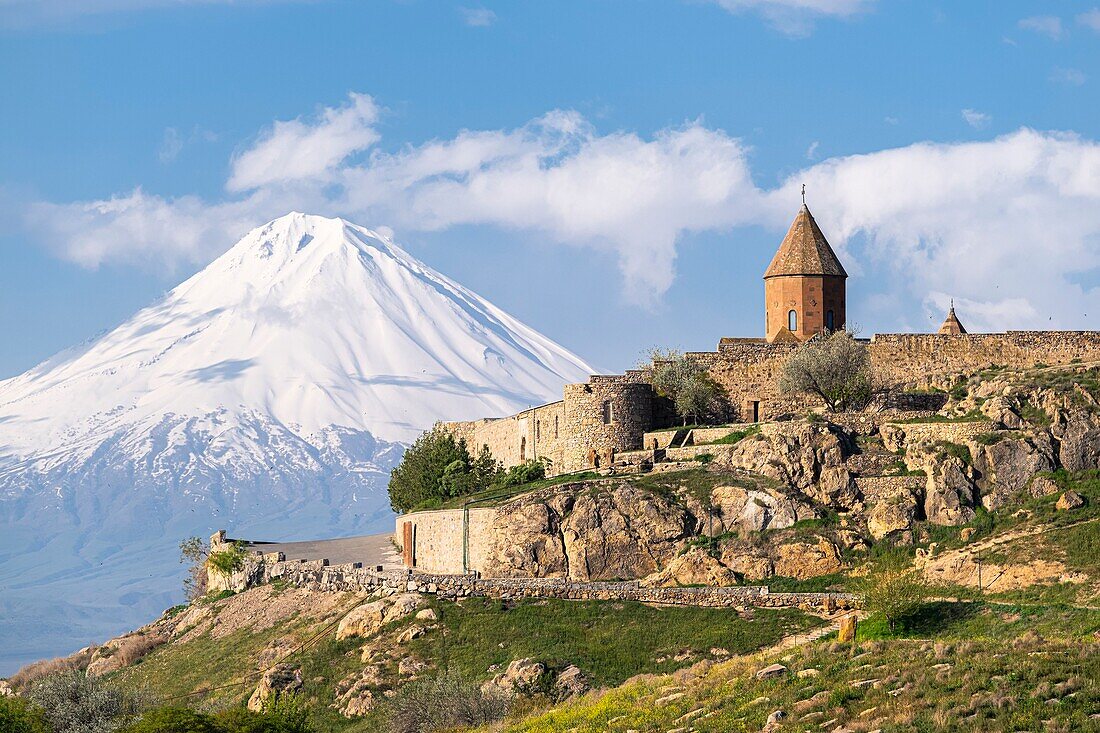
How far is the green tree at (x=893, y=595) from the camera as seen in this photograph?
127 ft

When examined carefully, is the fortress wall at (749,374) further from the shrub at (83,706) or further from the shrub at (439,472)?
the shrub at (83,706)

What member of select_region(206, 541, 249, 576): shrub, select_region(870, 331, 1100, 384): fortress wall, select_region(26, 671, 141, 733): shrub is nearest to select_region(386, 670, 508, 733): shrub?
select_region(26, 671, 141, 733): shrub

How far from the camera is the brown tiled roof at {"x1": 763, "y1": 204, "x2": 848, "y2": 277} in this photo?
2394 inches

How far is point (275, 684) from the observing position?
42.9 m

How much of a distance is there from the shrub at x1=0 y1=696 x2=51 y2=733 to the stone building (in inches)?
790

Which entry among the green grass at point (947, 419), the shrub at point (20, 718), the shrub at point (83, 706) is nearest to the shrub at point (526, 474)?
the green grass at point (947, 419)

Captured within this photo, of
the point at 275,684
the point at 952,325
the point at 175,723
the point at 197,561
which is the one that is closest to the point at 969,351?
the point at 952,325

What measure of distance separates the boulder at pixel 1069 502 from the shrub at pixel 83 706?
24.3 meters

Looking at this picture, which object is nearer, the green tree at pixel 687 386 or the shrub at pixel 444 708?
the shrub at pixel 444 708

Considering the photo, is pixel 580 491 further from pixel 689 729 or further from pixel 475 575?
pixel 689 729

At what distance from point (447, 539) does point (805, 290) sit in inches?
726

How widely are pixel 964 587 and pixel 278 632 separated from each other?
2003 cm

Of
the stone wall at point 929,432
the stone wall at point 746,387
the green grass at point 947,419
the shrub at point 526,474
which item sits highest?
the stone wall at point 746,387

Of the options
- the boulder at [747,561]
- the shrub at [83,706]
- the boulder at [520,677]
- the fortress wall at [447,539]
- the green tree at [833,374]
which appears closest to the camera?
the boulder at [520,677]
